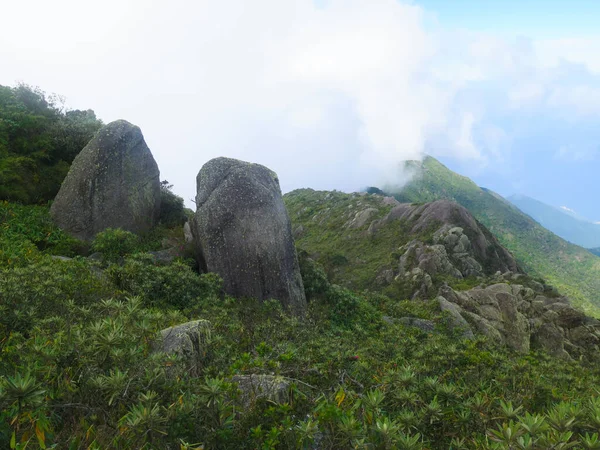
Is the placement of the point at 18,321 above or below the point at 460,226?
below

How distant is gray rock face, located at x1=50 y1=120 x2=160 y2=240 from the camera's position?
18266mm

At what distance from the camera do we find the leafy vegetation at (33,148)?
64.4 feet

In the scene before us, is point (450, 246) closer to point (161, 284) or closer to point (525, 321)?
point (525, 321)

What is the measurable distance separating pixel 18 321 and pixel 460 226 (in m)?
45.9

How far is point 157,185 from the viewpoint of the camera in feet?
68.7

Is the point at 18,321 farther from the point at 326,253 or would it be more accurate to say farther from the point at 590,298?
the point at 590,298

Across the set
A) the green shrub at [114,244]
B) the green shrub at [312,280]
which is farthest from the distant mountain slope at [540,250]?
the green shrub at [114,244]

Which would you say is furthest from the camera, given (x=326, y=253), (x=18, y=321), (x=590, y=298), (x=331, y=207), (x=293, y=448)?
(x=331, y=207)

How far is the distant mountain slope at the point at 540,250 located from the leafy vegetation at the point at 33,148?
6414cm

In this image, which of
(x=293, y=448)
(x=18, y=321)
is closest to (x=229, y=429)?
(x=293, y=448)

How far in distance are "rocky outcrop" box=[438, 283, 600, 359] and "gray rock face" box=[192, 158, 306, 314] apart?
9.95 m

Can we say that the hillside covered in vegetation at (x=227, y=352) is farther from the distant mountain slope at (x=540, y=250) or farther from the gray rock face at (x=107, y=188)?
the distant mountain slope at (x=540, y=250)

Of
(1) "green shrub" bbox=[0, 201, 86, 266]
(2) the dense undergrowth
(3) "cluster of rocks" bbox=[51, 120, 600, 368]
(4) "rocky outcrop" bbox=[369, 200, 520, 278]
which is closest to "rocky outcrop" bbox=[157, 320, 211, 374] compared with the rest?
(2) the dense undergrowth

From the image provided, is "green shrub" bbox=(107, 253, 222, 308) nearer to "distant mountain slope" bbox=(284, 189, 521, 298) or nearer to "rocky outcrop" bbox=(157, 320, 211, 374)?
"rocky outcrop" bbox=(157, 320, 211, 374)
